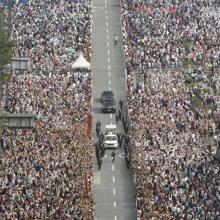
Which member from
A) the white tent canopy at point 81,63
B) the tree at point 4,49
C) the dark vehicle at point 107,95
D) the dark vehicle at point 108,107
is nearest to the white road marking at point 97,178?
the tree at point 4,49

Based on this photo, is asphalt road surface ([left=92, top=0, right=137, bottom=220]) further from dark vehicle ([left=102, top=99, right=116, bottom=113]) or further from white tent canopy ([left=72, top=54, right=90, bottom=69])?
white tent canopy ([left=72, top=54, right=90, bottom=69])

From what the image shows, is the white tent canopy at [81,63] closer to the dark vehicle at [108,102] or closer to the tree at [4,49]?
the dark vehicle at [108,102]

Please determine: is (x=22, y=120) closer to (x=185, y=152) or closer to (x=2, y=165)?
(x=2, y=165)

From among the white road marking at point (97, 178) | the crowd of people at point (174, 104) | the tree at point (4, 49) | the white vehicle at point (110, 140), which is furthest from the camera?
the tree at point (4, 49)

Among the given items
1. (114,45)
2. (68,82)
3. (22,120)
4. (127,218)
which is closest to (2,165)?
(22,120)

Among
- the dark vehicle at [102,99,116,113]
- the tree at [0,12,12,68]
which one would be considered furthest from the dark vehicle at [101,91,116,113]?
the tree at [0,12,12,68]

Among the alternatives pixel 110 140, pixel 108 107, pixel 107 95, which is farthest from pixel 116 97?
pixel 110 140
